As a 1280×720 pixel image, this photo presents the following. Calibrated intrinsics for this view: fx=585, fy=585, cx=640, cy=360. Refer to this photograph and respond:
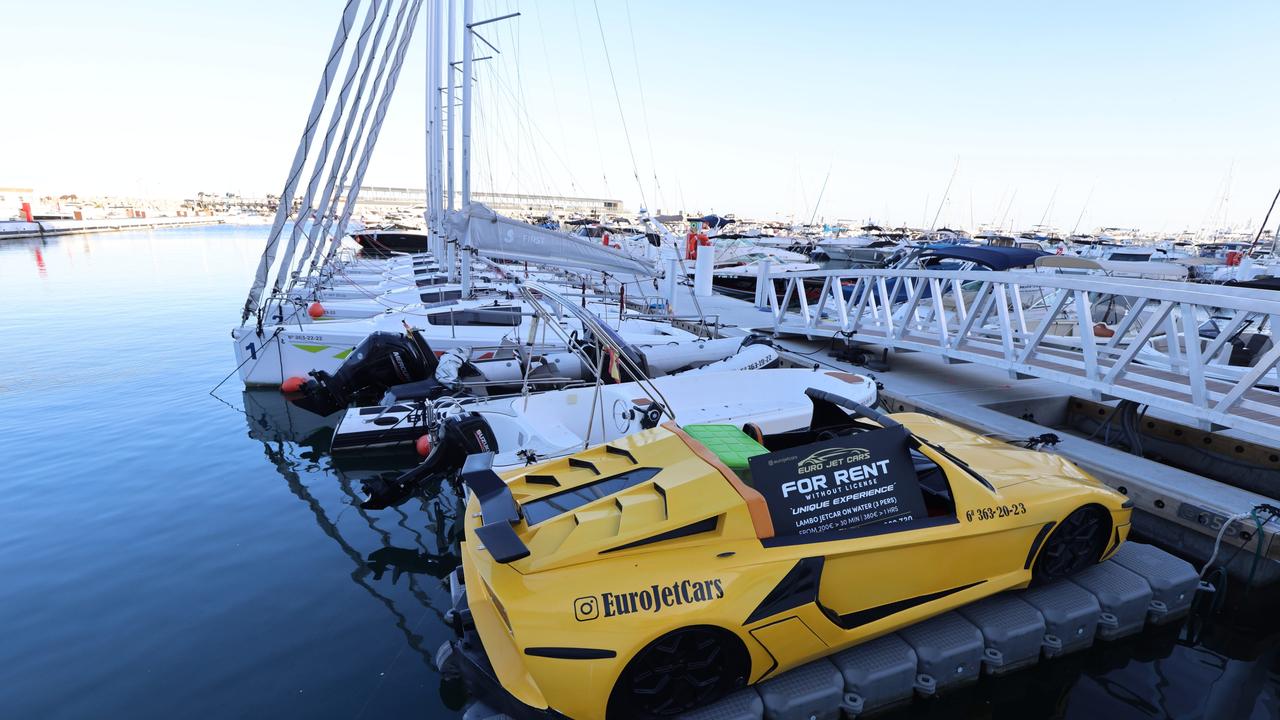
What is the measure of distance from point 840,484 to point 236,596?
5.25 m

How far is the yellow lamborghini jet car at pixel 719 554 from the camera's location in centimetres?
299

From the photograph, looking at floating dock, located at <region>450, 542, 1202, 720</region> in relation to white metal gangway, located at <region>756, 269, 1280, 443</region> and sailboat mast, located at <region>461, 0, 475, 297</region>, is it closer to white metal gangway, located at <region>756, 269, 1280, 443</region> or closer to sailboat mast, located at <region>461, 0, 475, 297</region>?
white metal gangway, located at <region>756, 269, 1280, 443</region>

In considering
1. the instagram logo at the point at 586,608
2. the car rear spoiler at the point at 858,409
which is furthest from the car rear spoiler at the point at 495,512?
the car rear spoiler at the point at 858,409

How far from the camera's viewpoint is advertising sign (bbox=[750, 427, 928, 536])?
350 centimetres

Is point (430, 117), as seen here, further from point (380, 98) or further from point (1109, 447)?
point (1109, 447)

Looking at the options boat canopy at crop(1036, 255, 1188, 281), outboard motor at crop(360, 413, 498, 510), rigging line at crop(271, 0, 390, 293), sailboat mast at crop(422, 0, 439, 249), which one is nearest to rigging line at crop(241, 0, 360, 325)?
rigging line at crop(271, 0, 390, 293)

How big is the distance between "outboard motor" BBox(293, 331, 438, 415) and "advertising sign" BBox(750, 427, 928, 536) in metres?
7.55

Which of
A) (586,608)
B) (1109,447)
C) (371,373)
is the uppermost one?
(586,608)

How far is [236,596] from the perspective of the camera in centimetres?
520

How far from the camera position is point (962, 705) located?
3936 millimetres

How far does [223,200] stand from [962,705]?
19472 centimetres

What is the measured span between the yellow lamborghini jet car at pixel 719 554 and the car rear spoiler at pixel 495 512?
11 mm

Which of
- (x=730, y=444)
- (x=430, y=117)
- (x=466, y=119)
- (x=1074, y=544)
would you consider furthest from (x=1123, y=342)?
(x=430, y=117)

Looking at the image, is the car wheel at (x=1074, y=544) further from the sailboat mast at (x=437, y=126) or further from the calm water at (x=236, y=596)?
the sailboat mast at (x=437, y=126)
